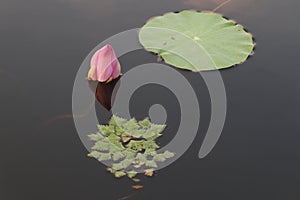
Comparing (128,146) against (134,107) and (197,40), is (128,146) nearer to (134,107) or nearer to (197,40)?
(134,107)

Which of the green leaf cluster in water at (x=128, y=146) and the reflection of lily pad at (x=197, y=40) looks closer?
the green leaf cluster in water at (x=128, y=146)

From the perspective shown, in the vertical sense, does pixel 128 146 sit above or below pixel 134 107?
below

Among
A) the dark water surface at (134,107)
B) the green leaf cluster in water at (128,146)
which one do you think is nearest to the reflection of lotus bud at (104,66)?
the dark water surface at (134,107)

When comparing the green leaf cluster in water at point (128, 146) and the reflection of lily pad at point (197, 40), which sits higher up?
A: the reflection of lily pad at point (197, 40)

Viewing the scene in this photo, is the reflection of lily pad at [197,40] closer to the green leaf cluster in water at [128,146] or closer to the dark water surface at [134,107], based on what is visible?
the dark water surface at [134,107]

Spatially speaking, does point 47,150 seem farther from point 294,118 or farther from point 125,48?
point 294,118

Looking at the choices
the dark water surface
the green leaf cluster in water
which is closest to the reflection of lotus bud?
the dark water surface

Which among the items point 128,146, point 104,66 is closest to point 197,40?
point 104,66
